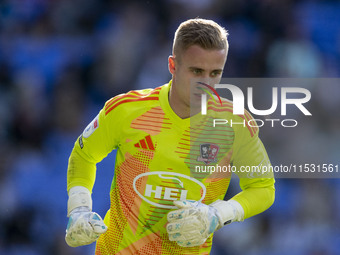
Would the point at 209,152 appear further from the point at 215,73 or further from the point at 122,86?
the point at 122,86

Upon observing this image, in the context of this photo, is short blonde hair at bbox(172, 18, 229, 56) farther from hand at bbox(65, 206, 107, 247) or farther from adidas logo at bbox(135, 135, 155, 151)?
hand at bbox(65, 206, 107, 247)

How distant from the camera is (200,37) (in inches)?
145

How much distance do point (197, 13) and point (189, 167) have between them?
14.2 ft

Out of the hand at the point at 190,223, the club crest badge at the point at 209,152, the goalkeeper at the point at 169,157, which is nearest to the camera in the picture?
the hand at the point at 190,223

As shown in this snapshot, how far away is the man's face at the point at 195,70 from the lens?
3.66 metres

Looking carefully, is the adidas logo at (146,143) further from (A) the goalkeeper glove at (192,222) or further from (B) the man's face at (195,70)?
(A) the goalkeeper glove at (192,222)

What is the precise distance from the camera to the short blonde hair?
12.0ft

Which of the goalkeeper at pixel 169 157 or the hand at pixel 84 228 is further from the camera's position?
the goalkeeper at pixel 169 157

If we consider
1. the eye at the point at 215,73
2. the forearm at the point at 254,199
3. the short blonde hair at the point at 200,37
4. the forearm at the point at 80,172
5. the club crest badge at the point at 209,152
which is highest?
the short blonde hair at the point at 200,37

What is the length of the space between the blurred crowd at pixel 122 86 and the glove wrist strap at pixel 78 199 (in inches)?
103

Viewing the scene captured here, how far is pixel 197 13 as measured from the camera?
7805 mm

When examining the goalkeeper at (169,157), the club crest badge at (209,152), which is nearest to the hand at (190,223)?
the goalkeeper at (169,157)

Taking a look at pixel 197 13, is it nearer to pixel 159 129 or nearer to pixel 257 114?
pixel 257 114

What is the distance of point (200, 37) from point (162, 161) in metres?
0.80
